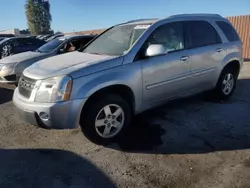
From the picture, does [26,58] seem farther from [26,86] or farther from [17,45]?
[26,86]

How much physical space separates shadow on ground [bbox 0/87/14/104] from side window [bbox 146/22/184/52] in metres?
3.98

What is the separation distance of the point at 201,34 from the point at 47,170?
3.55 m

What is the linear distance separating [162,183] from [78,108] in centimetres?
134

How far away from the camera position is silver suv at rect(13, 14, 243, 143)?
3.23 meters

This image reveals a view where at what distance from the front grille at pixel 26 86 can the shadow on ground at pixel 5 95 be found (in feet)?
8.76

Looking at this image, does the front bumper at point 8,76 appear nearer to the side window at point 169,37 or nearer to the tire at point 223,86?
the side window at point 169,37

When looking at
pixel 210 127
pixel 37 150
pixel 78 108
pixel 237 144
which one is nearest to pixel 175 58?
pixel 210 127

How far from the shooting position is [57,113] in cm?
316

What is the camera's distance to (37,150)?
361 centimetres

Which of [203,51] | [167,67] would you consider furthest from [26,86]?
[203,51]

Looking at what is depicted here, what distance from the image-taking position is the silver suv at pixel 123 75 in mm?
3232

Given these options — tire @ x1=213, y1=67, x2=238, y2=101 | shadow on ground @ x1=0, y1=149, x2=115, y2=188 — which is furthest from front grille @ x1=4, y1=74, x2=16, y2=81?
tire @ x1=213, y1=67, x2=238, y2=101

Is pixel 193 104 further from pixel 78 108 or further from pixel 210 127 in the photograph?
pixel 78 108

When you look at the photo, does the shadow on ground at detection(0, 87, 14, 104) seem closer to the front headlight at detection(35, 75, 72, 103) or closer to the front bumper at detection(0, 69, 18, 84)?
the front bumper at detection(0, 69, 18, 84)
